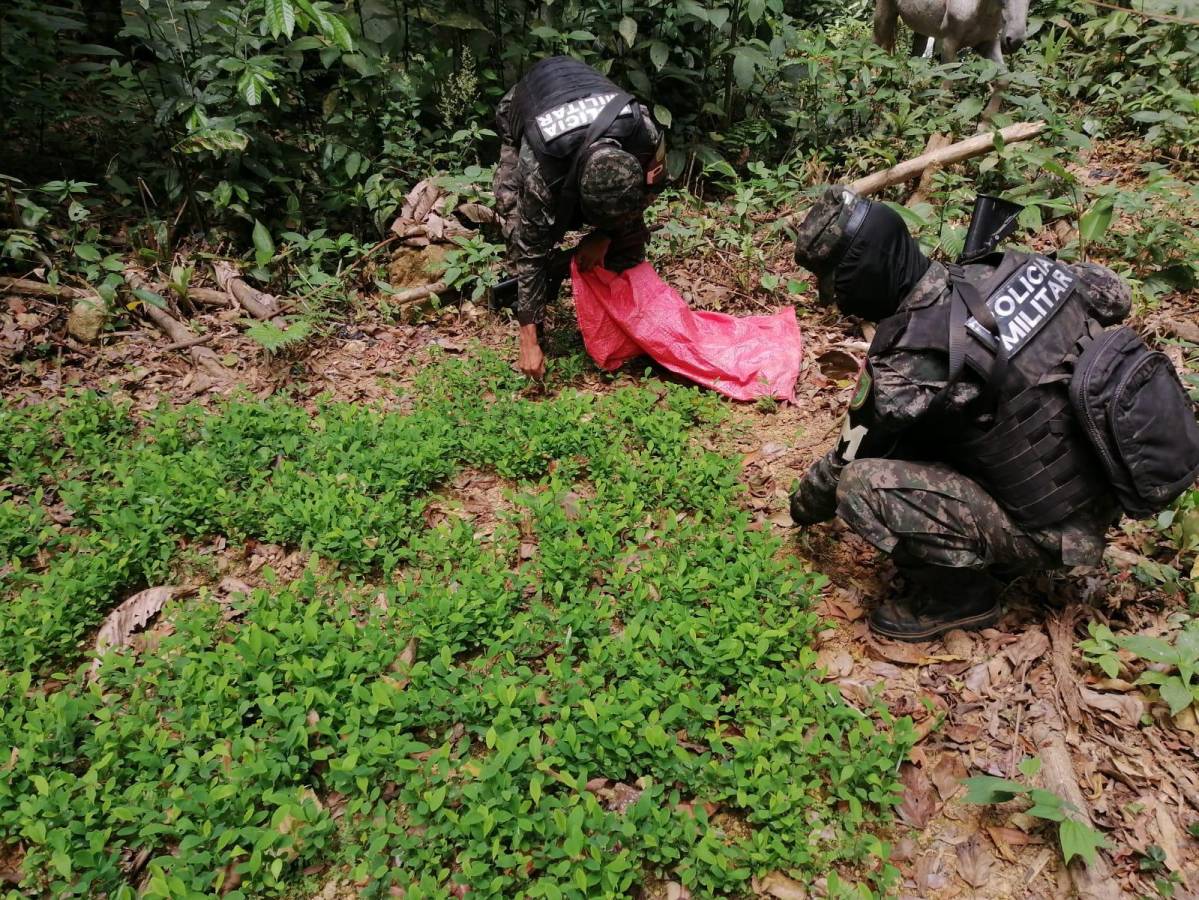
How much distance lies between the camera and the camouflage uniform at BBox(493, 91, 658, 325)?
14.2ft

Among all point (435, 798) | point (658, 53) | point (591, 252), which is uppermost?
point (658, 53)

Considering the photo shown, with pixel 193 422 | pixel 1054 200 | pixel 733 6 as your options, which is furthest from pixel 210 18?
pixel 1054 200

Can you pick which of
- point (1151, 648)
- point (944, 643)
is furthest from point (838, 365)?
point (1151, 648)

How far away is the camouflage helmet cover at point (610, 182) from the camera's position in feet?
13.3

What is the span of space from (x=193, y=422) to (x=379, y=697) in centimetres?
256

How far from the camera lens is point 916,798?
2645 millimetres

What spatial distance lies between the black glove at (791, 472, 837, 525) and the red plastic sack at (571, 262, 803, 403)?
1300 millimetres

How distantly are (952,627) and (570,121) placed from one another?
3.20m

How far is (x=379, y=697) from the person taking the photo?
8.92 ft

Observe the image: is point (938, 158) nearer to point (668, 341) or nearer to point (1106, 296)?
point (668, 341)

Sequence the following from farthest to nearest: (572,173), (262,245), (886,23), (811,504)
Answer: (886,23) < (262,245) < (572,173) < (811,504)

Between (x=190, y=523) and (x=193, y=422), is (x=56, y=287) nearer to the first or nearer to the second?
(x=193, y=422)

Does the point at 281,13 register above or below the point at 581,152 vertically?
above

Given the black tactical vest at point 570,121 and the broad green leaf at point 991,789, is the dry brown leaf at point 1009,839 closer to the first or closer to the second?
the broad green leaf at point 991,789
